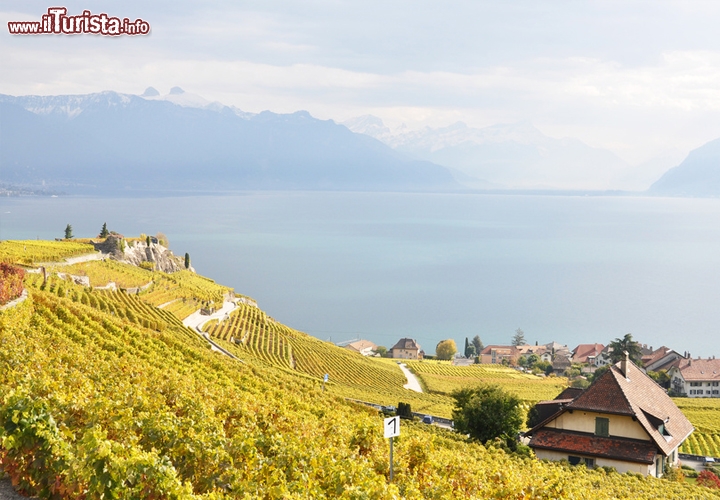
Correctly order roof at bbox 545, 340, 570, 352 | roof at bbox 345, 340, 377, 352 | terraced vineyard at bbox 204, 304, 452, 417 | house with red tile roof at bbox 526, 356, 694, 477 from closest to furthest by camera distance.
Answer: house with red tile roof at bbox 526, 356, 694, 477, terraced vineyard at bbox 204, 304, 452, 417, roof at bbox 345, 340, 377, 352, roof at bbox 545, 340, 570, 352

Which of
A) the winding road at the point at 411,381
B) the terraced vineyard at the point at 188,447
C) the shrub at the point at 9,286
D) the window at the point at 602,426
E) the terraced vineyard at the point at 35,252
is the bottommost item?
the winding road at the point at 411,381

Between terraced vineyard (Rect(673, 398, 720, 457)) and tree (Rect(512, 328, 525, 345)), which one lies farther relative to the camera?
tree (Rect(512, 328, 525, 345))

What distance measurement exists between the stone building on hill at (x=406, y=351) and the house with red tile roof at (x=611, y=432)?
74953 mm

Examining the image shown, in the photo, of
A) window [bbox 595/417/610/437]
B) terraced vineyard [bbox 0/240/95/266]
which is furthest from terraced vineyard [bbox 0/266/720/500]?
terraced vineyard [bbox 0/240/95/266]

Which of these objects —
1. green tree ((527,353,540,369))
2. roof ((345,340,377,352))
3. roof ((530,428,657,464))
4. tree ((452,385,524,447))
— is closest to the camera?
roof ((530,428,657,464))

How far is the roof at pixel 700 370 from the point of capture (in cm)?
7838

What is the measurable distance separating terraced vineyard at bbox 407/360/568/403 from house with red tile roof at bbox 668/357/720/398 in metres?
16.4

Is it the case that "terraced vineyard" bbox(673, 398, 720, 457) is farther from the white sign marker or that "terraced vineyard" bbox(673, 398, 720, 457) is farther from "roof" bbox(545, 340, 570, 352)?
"roof" bbox(545, 340, 570, 352)

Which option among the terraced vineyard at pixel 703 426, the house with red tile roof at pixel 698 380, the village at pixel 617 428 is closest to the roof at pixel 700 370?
the house with red tile roof at pixel 698 380

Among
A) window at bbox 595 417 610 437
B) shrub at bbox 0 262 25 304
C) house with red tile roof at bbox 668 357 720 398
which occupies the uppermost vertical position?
shrub at bbox 0 262 25 304

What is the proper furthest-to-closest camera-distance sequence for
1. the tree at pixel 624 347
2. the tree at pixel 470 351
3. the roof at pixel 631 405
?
the tree at pixel 470 351
the tree at pixel 624 347
the roof at pixel 631 405

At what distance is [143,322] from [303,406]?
648 inches

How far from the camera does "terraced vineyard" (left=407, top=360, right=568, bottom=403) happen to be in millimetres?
56469

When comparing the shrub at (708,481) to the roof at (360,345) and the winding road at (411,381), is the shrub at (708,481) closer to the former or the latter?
the winding road at (411,381)
